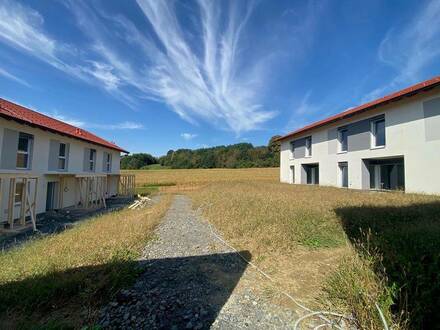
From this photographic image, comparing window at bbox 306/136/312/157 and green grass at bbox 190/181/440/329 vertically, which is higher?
window at bbox 306/136/312/157

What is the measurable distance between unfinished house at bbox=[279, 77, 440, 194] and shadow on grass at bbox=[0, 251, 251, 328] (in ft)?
45.3

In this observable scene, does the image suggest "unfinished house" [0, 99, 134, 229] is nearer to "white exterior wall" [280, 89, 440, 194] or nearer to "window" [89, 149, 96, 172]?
"window" [89, 149, 96, 172]

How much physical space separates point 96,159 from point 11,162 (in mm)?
8023

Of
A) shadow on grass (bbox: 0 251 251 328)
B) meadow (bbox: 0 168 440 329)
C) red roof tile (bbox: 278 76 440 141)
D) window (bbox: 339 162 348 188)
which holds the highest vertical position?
red roof tile (bbox: 278 76 440 141)

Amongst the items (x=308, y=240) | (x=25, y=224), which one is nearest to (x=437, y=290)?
(x=308, y=240)

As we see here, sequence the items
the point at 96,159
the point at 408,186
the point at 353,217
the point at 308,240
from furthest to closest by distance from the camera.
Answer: the point at 96,159 < the point at 408,186 < the point at 353,217 < the point at 308,240

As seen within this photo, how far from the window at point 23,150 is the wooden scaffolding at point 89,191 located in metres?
3.09

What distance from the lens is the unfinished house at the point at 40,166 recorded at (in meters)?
8.83

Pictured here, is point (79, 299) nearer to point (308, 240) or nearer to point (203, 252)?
point (203, 252)

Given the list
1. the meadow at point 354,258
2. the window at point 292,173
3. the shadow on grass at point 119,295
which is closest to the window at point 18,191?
the shadow on grass at point 119,295

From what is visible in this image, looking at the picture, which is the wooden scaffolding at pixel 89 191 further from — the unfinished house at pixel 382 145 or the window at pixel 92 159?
the unfinished house at pixel 382 145

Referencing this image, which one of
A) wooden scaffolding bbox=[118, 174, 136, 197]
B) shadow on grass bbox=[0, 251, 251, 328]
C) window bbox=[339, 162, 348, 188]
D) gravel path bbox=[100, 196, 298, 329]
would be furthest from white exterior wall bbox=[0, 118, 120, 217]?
window bbox=[339, 162, 348, 188]

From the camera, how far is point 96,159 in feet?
56.6

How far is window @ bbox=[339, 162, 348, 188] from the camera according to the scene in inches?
729
